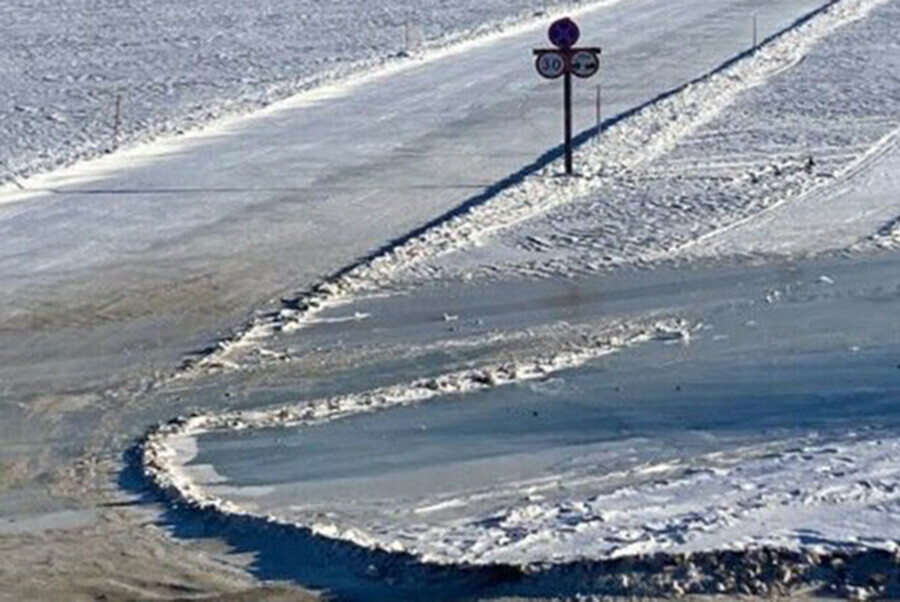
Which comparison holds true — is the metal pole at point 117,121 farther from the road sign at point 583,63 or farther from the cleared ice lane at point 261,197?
the road sign at point 583,63

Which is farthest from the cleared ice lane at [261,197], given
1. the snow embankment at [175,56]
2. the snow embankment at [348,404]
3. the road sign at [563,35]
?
the snow embankment at [348,404]

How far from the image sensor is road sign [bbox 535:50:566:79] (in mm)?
25672

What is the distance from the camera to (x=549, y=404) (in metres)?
15.1

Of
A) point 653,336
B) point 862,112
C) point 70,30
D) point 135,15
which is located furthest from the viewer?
point 135,15

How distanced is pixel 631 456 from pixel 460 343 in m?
4.17

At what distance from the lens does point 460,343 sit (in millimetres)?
17359

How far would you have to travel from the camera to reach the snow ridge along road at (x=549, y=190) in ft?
60.7

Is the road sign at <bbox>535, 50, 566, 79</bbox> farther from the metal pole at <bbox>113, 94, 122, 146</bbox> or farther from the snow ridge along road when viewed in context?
the metal pole at <bbox>113, 94, 122, 146</bbox>

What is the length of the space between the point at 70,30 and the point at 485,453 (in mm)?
41136

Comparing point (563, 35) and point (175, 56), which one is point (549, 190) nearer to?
point (563, 35)

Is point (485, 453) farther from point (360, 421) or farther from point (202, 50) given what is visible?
point (202, 50)

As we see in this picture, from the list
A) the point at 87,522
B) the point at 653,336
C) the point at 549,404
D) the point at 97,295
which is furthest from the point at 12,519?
the point at 97,295

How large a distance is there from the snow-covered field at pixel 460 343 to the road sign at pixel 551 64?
48.4 inches

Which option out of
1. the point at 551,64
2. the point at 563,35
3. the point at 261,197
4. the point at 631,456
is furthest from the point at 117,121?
the point at 631,456
